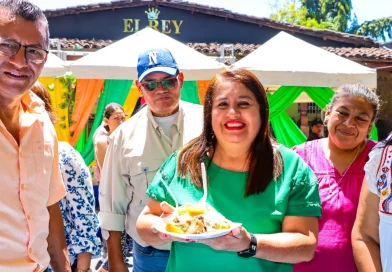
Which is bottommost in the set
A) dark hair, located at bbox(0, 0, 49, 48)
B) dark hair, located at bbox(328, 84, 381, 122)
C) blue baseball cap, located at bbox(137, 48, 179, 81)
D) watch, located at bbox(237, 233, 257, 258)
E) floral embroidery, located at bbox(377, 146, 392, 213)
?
watch, located at bbox(237, 233, 257, 258)

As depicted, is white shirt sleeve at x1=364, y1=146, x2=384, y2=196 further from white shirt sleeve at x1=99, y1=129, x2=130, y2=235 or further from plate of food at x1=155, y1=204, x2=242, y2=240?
white shirt sleeve at x1=99, y1=129, x2=130, y2=235

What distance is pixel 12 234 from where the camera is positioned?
1899 millimetres

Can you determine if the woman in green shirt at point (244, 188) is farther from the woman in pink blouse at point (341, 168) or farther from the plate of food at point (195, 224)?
the woman in pink blouse at point (341, 168)

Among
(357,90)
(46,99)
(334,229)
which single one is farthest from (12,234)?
(357,90)

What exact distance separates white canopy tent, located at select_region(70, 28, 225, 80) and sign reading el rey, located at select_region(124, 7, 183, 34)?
1173 centimetres

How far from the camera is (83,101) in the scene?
7926 millimetres

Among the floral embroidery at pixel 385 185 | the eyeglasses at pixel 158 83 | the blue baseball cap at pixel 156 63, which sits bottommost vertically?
the floral embroidery at pixel 385 185

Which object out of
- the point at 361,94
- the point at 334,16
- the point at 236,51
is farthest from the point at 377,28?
the point at 361,94

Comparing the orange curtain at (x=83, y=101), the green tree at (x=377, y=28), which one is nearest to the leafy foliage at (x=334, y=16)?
the green tree at (x=377, y=28)

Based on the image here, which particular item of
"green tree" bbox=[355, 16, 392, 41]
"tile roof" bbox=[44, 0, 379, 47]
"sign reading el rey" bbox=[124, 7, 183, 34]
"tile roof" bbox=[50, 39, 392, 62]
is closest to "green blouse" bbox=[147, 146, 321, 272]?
"tile roof" bbox=[50, 39, 392, 62]

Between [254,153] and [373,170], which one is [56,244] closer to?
[254,153]

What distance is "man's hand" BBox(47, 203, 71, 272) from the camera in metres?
2.33

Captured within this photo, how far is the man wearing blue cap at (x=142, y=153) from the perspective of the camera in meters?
2.94

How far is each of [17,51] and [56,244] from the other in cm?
92
